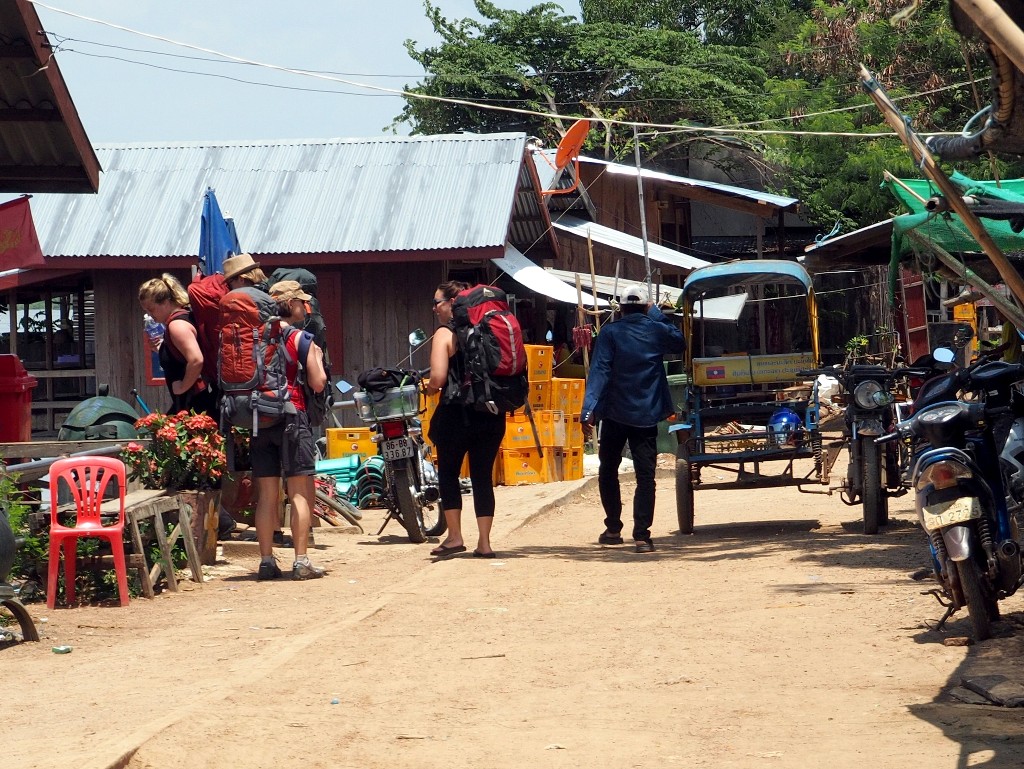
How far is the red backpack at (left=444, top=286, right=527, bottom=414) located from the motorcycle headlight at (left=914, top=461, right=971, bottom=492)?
4.10 metres

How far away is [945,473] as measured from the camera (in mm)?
5809

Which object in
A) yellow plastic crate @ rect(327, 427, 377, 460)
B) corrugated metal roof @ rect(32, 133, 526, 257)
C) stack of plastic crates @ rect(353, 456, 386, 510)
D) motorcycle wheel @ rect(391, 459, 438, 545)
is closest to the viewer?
motorcycle wheel @ rect(391, 459, 438, 545)

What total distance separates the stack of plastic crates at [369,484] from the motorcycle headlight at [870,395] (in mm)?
5378

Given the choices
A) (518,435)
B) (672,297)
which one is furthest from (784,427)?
(672,297)

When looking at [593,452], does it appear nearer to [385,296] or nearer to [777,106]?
[385,296]

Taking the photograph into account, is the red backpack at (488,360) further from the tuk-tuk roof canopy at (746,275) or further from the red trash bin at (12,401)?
the red trash bin at (12,401)

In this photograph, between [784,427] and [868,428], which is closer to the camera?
[868,428]

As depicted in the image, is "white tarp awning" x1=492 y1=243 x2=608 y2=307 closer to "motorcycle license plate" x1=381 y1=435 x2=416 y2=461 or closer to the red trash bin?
"motorcycle license plate" x1=381 y1=435 x2=416 y2=461

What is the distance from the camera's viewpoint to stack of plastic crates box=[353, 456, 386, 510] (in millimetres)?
14055

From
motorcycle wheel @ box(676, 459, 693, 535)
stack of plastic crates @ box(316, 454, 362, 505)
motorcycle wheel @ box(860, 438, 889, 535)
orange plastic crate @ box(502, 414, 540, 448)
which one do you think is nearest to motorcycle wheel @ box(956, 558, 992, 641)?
motorcycle wheel @ box(860, 438, 889, 535)

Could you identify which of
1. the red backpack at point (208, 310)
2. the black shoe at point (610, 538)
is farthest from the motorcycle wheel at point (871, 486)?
the red backpack at point (208, 310)

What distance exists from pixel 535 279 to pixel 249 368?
1273cm

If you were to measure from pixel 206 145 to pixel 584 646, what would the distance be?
695 inches

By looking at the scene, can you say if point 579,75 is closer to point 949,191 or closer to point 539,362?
point 539,362
